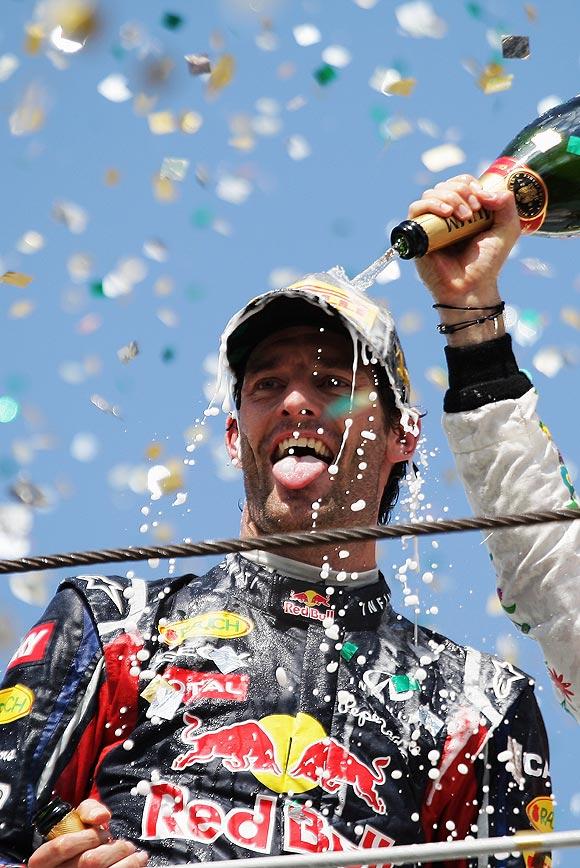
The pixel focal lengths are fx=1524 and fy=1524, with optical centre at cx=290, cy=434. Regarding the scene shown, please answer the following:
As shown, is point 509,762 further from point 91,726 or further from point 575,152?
point 575,152

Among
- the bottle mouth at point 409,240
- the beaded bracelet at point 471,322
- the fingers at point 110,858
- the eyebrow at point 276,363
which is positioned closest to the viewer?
the fingers at point 110,858

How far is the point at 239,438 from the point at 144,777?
3.65 ft

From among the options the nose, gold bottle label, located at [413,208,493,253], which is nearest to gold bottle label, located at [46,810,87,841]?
the nose

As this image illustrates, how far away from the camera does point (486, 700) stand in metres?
3.47

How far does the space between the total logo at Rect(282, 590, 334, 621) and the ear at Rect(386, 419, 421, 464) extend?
0.55 metres

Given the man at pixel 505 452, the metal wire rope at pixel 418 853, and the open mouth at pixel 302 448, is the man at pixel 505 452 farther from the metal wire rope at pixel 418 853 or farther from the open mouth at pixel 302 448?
the metal wire rope at pixel 418 853

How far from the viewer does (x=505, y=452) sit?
3.54 metres

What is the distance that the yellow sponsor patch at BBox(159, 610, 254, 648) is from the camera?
11.3 feet

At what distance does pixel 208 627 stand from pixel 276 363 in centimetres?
81

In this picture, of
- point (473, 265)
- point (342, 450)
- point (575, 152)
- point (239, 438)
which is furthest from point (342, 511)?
point (575, 152)

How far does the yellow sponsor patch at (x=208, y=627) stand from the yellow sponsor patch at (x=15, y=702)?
345mm

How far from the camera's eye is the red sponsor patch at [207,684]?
3.33 meters

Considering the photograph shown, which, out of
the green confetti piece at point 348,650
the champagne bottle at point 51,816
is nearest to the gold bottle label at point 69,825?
the champagne bottle at point 51,816

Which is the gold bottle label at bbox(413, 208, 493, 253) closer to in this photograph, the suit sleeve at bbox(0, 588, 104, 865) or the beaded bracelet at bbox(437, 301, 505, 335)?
the beaded bracelet at bbox(437, 301, 505, 335)
